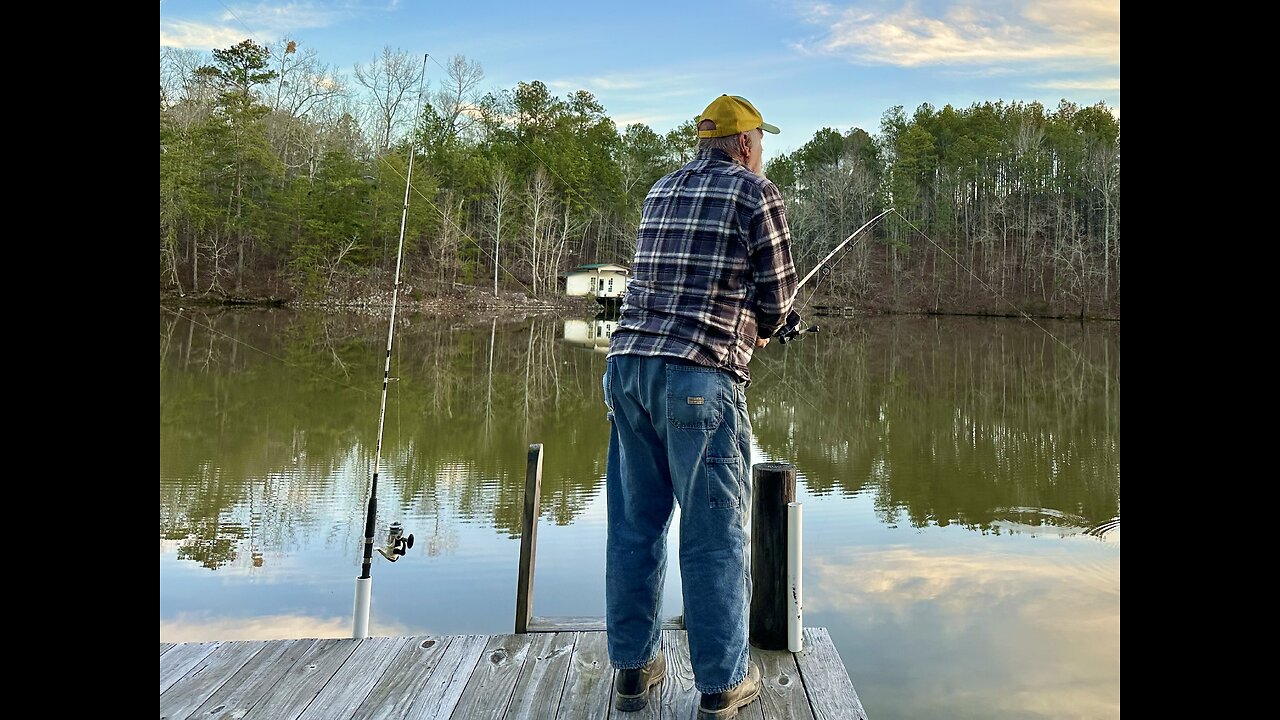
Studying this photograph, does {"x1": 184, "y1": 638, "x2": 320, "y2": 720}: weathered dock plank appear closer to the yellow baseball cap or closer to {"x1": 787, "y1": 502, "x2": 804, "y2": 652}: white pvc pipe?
{"x1": 787, "y1": 502, "x2": 804, "y2": 652}: white pvc pipe

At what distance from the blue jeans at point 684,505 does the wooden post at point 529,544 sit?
781 mm

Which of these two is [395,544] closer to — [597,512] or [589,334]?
[597,512]

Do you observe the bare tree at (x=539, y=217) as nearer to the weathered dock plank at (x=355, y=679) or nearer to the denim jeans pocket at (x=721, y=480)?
the weathered dock plank at (x=355, y=679)

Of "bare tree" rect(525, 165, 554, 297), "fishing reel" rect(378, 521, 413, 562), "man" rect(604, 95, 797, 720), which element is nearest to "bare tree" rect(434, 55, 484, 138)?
"bare tree" rect(525, 165, 554, 297)

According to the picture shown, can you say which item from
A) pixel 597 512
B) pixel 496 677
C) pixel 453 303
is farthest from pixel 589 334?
pixel 496 677

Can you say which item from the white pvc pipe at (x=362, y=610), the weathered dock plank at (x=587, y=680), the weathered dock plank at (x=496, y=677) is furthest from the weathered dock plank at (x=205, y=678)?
the weathered dock plank at (x=587, y=680)

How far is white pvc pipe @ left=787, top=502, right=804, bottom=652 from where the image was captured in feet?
10.2

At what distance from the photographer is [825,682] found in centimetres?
286

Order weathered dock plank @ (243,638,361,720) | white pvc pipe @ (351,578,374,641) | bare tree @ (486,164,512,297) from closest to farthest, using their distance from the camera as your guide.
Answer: weathered dock plank @ (243,638,361,720)
white pvc pipe @ (351,578,374,641)
bare tree @ (486,164,512,297)

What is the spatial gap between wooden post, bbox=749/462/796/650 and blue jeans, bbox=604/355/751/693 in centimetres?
62

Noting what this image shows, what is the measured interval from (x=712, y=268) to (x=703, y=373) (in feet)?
0.97

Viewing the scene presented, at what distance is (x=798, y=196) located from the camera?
4831 cm

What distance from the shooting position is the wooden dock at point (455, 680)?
2.62 m
